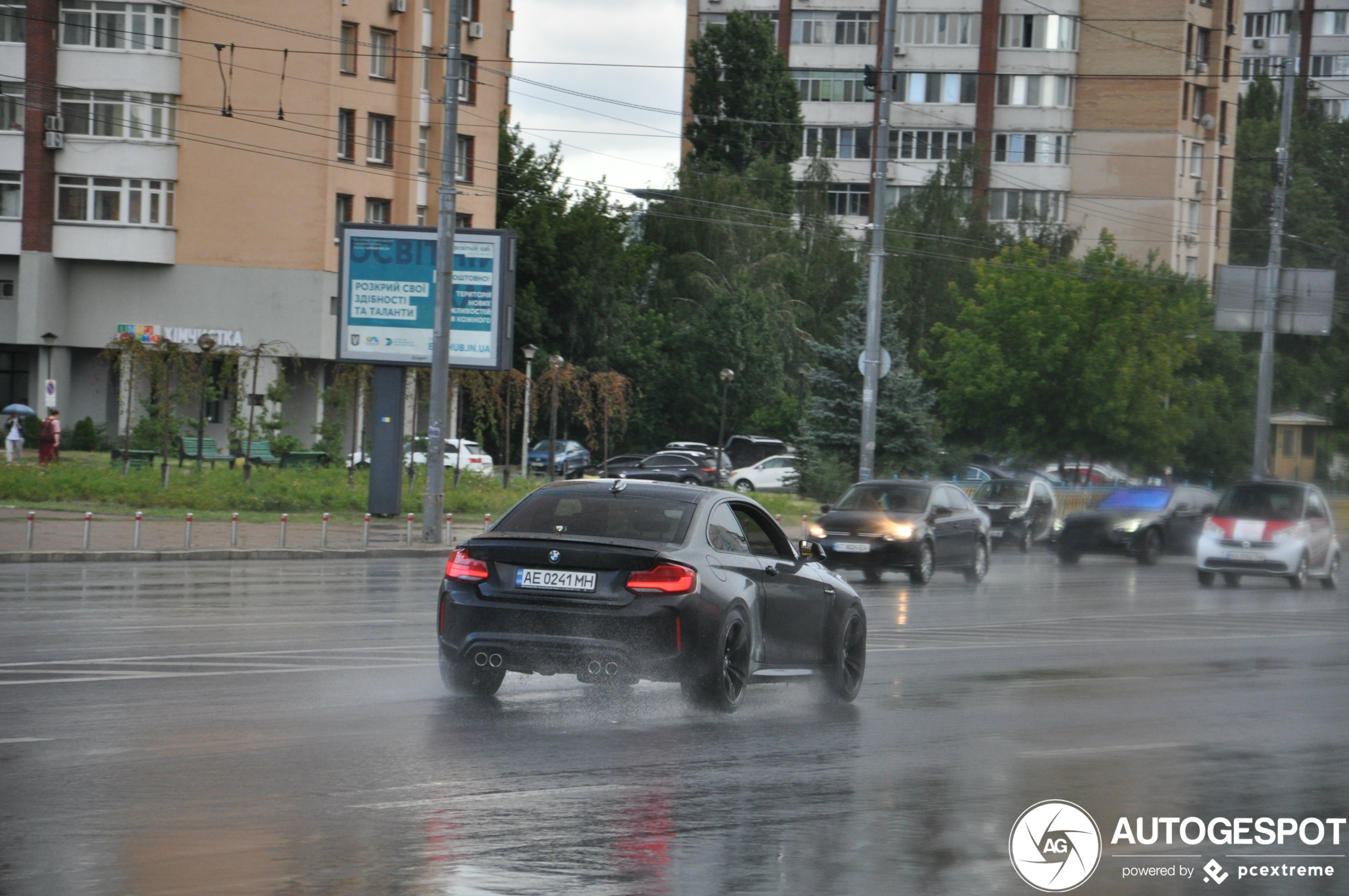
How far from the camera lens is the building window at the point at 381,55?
59219 mm

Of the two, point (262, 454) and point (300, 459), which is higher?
point (300, 459)

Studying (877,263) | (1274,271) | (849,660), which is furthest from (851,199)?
(849,660)

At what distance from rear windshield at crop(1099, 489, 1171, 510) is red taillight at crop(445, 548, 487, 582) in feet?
87.4

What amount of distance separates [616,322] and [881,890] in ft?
219

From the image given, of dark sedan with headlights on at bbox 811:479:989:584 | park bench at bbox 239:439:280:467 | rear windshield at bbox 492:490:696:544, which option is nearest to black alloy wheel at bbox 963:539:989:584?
dark sedan with headlights on at bbox 811:479:989:584

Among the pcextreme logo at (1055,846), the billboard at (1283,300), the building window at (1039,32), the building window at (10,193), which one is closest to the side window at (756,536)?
the pcextreme logo at (1055,846)

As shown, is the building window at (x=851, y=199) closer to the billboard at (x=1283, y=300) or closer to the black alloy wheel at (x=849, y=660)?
the billboard at (x=1283, y=300)

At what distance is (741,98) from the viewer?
270 ft

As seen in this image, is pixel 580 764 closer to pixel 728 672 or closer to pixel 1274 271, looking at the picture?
pixel 728 672

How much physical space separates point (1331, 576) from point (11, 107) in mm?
47178

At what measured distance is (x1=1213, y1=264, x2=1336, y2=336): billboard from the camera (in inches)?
1718

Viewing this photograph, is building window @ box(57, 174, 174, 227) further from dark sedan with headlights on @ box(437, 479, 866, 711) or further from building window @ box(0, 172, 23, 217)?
dark sedan with headlights on @ box(437, 479, 866, 711)

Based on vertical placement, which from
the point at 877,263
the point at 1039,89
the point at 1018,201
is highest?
the point at 1039,89

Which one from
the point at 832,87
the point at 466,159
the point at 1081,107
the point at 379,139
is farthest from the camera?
the point at 832,87
